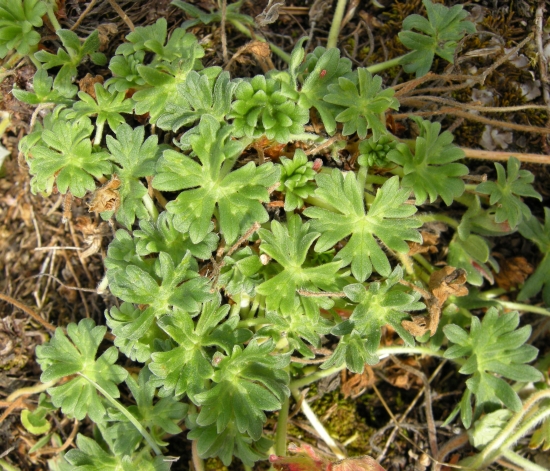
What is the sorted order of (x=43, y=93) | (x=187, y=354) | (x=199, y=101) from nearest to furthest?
(x=187, y=354) → (x=199, y=101) → (x=43, y=93)

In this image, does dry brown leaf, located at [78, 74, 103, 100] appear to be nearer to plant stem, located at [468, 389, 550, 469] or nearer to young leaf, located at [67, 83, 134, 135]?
young leaf, located at [67, 83, 134, 135]

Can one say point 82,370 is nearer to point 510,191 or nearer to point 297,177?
point 297,177

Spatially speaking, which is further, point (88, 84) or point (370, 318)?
point (88, 84)

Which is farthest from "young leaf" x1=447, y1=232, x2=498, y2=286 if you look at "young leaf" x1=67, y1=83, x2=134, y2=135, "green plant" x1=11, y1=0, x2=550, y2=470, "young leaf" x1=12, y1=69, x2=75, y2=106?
"young leaf" x1=12, y1=69, x2=75, y2=106

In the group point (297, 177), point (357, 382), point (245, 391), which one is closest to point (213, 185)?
point (297, 177)

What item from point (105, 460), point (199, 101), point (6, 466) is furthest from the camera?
point (6, 466)

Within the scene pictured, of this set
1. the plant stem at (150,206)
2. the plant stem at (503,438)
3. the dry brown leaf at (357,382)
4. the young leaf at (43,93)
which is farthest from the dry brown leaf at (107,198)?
the plant stem at (503,438)

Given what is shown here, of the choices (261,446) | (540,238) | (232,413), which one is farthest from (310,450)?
(540,238)
